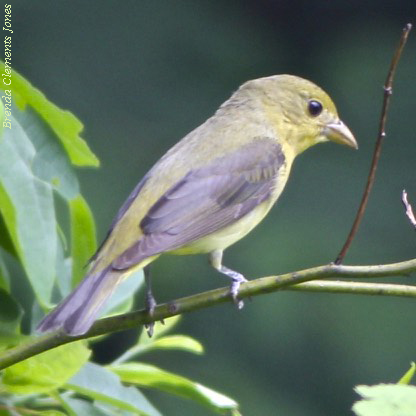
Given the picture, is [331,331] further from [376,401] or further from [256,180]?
[376,401]

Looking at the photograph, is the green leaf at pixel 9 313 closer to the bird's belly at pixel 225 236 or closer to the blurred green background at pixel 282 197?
the bird's belly at pixel 225 236

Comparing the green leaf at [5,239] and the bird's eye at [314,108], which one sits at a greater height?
the bird's eye at [314,108]

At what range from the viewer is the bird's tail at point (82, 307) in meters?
2.04

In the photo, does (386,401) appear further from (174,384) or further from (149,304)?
(149,304)

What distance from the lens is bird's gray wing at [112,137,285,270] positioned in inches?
107

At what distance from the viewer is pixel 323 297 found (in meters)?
8.42

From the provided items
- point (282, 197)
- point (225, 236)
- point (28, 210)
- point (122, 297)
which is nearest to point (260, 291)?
point (28, 210)

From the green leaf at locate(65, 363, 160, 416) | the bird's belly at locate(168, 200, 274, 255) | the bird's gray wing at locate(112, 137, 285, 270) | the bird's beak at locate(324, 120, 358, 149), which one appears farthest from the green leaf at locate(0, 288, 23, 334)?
the bird's beak at locate(324, 120, 358, 149)

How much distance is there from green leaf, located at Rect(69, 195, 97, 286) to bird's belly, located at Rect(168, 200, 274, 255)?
62 centimetres

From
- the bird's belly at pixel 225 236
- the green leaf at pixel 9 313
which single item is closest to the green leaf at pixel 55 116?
the green leaf at pixel 9 313

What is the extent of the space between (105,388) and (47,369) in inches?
5.2

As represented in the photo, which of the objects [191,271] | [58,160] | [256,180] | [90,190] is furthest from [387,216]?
[58,160]

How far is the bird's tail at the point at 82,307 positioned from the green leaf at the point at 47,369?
0.17 ft

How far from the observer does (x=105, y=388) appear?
2166mm
